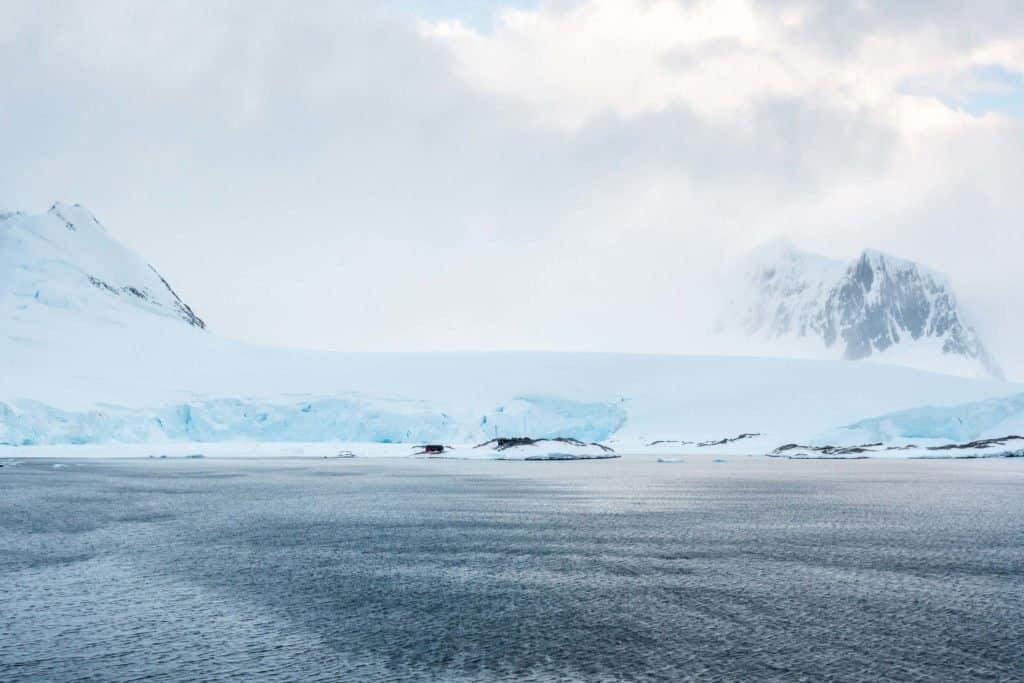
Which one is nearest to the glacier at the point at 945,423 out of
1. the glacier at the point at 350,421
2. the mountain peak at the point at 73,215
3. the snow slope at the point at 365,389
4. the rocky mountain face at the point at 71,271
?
the snow slope at the point at 365,389

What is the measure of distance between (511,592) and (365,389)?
4958cm

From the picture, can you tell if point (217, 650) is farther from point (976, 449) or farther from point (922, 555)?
point (976, 449)

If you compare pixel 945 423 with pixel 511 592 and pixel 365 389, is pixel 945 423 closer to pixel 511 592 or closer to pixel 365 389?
pixel 365 389

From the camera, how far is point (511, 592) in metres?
8.34

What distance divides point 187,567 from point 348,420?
4533 cm

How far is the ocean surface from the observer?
5766mm

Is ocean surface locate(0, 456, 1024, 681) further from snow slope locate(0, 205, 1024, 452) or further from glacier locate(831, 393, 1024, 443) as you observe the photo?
glacier locate(831, 393, 1024, 443)

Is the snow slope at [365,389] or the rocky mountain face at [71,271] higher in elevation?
the rocky mountain face at [71,271]

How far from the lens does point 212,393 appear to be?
180ft

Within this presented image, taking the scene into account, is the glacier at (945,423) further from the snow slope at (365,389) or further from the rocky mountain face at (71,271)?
the rocky mountain face at (71,271)

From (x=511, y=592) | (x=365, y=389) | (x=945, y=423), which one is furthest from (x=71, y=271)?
(x=511, y=592)

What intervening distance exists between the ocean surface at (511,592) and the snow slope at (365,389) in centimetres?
3633

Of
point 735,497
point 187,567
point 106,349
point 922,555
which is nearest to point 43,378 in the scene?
point 106,349

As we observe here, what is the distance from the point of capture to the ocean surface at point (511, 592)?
18.9 feet
